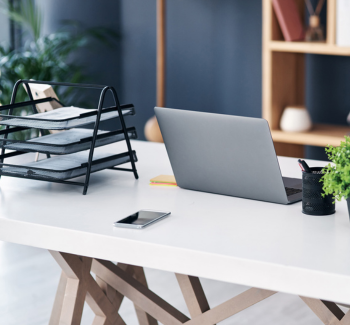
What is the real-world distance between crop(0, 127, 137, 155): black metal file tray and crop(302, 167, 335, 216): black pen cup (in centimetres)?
58

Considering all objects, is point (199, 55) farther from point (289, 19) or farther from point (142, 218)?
point (142, 218)

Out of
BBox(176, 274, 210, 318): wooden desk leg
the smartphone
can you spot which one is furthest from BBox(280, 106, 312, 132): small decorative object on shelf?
the smartphone

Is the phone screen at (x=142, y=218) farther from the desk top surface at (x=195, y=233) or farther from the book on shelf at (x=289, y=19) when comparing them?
the book on shelf at (x=289, y=19)

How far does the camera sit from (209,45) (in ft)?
12.4

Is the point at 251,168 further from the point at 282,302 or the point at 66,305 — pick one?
the point at 282,302

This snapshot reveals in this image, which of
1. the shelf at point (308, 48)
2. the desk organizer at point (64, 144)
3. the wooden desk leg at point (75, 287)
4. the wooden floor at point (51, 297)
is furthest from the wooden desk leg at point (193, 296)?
the shelf at point (308, 48)

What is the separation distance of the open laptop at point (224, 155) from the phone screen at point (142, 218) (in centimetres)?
22

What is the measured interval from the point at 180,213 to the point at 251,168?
21 cm

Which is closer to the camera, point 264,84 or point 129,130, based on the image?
point 129,130

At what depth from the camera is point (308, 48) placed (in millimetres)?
3055

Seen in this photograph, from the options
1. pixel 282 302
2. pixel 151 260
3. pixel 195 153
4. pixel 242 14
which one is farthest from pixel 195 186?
pixel 242 14

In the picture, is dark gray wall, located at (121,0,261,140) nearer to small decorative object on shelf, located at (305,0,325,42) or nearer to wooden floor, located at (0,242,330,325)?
small decorative object on shelf, located at (305,0,325,42)

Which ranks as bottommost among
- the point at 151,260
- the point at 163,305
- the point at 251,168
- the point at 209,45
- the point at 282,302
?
the point at 282,302

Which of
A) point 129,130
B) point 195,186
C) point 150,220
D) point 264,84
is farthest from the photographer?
point 264,84
